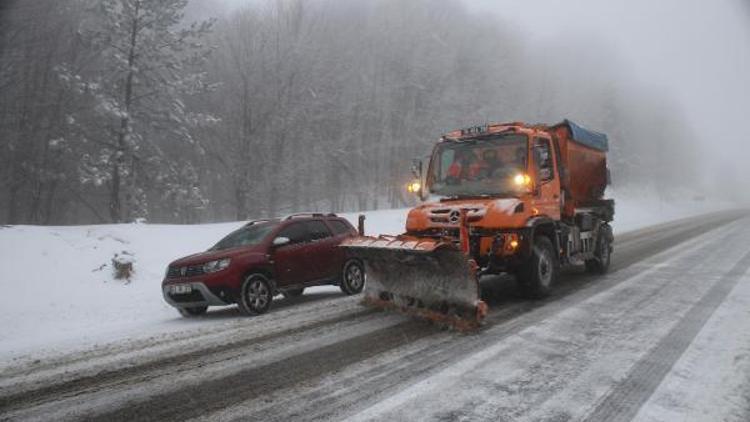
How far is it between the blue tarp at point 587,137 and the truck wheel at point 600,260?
6.28ft

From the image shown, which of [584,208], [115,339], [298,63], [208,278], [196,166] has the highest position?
[298,63]

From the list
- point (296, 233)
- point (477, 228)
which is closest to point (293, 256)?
point (296, 233)

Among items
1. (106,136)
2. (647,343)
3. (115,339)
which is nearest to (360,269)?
(115,339)

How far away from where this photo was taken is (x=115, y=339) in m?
7.81

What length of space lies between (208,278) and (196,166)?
3417cm

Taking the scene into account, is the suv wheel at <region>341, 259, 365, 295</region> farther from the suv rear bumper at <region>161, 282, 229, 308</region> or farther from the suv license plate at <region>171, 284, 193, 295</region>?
the suv license plate at <region>171, 284, 193, 295</region>

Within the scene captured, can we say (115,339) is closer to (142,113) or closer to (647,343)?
(647,343)

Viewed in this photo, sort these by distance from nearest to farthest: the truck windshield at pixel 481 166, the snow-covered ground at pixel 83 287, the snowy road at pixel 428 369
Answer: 1. the snowy road at pixel 428 369
2. the snow-covered ground at pixel 83 287
3. the truck windshield at pixel 481 166

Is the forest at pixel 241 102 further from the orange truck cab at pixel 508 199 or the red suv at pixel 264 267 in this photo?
Answer: the orange truck cab at pixel 508 199

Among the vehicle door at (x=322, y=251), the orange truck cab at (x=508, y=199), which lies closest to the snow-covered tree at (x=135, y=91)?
the vehicle door at (x=322, y=251)

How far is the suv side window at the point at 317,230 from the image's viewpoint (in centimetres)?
1086

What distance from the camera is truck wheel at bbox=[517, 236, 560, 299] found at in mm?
8641

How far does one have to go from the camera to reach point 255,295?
367 inches

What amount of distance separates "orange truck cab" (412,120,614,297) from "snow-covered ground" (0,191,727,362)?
3805 mm
